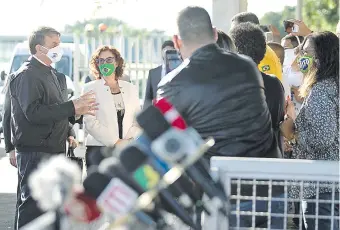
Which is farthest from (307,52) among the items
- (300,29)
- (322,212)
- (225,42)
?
(300,29)

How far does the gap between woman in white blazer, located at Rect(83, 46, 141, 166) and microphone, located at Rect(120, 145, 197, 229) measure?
444 centimetres

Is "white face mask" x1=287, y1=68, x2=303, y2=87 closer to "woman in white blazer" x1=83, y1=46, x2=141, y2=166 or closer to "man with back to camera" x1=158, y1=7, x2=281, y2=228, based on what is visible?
"woman in white blazer" x1=83, y1=46, x2=141, y2=166

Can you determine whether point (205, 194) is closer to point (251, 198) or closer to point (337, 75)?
point (251, 198)

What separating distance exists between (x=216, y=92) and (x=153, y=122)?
44.0 inches

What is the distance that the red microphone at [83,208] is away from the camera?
Result: 130 inches

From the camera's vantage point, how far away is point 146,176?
3.29m

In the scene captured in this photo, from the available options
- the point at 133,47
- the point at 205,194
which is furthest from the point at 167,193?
the point at 133,47

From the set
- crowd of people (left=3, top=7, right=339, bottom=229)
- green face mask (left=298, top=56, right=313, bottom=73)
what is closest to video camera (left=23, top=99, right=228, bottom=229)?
crowd of people (left=3, top=7, right=339, bottom=229)

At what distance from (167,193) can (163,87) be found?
1.34m

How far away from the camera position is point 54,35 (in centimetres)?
793

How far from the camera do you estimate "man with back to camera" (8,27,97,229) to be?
7.40 meters

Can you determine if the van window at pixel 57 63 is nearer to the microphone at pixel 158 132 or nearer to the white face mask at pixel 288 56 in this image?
the white face mask at pixel 288 56

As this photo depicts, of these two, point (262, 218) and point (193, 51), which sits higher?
point (193, 51)

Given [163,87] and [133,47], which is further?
[133,47]
